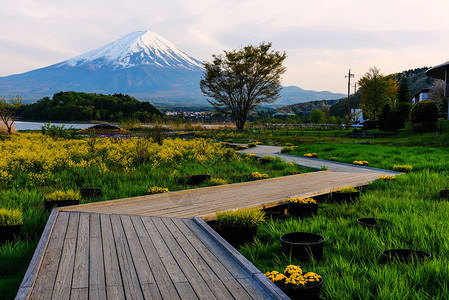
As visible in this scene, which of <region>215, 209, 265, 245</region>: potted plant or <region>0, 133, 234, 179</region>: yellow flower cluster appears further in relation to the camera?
<region>0, 133, 234, 179</region>: yellow flower cluster

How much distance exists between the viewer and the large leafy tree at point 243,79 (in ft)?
116

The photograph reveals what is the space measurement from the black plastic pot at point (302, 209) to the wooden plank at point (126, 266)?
310 centimetres

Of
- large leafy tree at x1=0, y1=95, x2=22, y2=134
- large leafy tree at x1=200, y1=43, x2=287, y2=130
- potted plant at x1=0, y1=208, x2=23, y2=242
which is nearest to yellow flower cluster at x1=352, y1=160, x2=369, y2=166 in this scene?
potted plant at x1=0, y1=208, x2=23, y2=242

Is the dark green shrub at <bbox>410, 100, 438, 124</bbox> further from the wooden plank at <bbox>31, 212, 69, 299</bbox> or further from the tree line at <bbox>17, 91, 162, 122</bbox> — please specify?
the tree line at <bbox>17, 91, 162, 122</bbox>

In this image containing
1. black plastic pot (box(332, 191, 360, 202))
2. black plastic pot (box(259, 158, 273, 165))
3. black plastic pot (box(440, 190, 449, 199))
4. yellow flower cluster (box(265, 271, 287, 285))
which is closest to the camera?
yellow flower cluster (box(265, 271, 287, 285))

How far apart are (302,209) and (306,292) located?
3.06 meters

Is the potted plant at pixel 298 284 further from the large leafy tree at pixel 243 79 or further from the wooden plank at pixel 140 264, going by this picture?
the large leafy tree at pixel 243 79

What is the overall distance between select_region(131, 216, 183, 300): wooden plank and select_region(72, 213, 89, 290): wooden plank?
0.62m

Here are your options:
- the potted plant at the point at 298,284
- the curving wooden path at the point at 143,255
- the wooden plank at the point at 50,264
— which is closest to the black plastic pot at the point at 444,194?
the curving wooden path at the point at 143,255

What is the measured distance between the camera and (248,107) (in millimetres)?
36344

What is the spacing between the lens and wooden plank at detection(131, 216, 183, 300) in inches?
109

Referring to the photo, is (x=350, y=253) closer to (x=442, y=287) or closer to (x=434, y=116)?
(x=442, y=287)

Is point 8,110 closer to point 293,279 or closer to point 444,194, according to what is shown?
point 293,279

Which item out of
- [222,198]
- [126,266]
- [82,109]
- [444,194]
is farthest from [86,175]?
[82,109]
